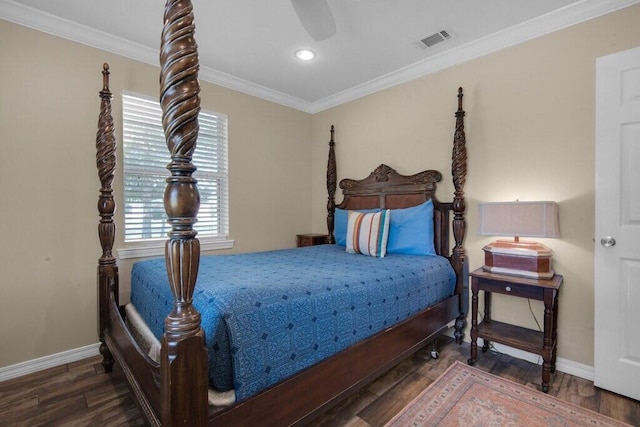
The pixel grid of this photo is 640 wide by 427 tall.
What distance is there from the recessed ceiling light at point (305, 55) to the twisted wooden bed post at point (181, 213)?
2019 mm

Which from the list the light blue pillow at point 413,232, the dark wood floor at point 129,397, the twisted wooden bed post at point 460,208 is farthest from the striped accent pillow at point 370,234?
the dark wood floor at point 129,397

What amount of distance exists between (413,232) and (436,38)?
168 cm

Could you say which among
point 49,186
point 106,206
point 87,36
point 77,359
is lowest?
point 77,359

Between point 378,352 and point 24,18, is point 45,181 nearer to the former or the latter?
point 24,18

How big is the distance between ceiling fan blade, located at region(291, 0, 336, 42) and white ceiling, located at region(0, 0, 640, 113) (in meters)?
0.43

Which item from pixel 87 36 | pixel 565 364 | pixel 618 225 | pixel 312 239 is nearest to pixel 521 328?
pixel 565 364

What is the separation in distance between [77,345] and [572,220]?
395cm

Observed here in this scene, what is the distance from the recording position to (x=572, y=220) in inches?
88.4

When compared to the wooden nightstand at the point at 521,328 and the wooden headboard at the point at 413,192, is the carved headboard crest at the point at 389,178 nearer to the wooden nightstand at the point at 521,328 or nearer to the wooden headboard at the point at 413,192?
the wooden headboard at the point at 413,192

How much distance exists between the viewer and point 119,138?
105 inches

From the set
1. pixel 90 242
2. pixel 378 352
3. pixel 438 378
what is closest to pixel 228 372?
pixel 378 352

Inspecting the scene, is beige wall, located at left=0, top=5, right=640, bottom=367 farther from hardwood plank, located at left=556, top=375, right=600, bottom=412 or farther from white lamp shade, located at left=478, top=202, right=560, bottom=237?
white lamp shade, located at left=478, top=202, right=560, bottom=237

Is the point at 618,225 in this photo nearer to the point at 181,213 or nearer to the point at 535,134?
the point at 535,134

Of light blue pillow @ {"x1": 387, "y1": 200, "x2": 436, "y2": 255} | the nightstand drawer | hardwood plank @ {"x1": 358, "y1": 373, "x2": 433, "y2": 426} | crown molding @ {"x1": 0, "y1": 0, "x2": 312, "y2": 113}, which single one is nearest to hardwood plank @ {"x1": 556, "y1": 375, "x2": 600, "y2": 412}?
the nightstand drawer
